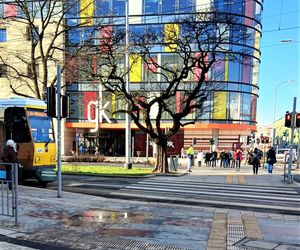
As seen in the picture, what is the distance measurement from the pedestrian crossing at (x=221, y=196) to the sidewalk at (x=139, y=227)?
1324 millimetres

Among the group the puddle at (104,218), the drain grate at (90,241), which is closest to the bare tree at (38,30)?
the puddle at (104,218)

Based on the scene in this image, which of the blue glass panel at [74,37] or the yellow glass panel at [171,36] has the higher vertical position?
the blue glass panel at [74,37]

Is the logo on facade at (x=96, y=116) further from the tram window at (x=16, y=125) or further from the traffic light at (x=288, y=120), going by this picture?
the tram window at (x=16, y=125)

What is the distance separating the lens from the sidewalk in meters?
6.32

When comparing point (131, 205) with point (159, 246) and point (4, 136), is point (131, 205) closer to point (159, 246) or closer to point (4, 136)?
point (159, 246)

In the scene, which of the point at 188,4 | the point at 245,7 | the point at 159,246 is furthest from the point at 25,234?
the point at 245,7

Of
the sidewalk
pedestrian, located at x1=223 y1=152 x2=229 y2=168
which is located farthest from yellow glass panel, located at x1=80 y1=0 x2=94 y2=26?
pedestrian, located at x1=223 y1=152 x2=229 y2=168

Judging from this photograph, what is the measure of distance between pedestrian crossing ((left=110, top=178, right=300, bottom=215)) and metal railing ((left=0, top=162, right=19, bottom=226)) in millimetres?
4836

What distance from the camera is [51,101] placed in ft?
36.3

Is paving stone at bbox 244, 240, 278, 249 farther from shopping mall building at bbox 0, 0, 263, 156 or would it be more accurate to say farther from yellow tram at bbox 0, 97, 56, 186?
shopping mall building at bbox 0, 0, 263, 156

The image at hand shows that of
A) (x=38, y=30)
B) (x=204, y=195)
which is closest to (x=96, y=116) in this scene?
(x=38, y=30)

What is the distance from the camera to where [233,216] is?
8.77m

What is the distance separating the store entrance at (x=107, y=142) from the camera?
1964 inches

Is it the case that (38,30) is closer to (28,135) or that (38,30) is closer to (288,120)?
(28,135)
